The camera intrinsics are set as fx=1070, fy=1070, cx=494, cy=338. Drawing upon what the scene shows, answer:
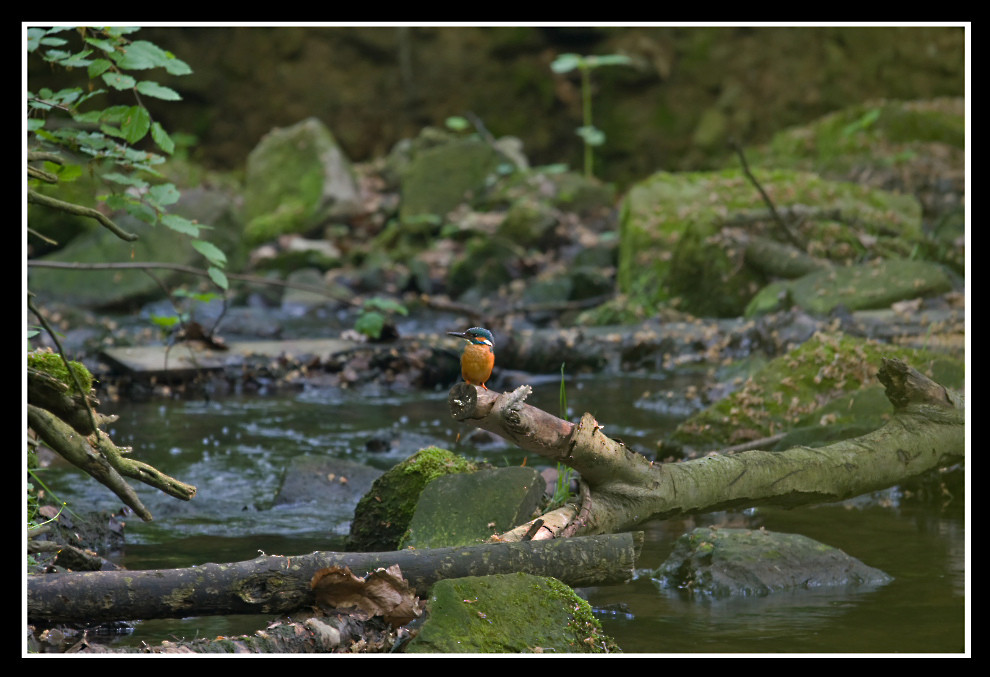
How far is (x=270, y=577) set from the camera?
121 inches

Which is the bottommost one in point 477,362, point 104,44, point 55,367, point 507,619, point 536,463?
point 536,463

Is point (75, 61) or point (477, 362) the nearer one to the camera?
point (477, 362)

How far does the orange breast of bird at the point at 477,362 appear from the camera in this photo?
306cm

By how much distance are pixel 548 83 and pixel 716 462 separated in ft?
44.6

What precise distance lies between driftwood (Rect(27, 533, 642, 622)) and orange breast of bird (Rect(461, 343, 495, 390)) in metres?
0.53

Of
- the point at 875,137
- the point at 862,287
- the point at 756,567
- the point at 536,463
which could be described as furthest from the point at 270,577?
the point at 875,137

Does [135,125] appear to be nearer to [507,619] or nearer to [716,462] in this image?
[507,619]

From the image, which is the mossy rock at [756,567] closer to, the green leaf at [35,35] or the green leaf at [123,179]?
the green leaf at [123,179]

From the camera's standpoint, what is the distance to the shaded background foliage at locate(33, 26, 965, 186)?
15.7 meters

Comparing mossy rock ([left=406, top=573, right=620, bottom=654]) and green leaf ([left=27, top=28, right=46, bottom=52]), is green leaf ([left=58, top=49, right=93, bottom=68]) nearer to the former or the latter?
green leaf ([left=27, top=28, right=46, bottom=52])

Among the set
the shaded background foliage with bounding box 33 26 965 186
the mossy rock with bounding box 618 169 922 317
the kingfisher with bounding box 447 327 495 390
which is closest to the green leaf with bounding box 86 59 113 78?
the kingfisher with bounding box 447 327 495 390

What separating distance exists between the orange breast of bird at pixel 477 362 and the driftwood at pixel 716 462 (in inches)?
2.9

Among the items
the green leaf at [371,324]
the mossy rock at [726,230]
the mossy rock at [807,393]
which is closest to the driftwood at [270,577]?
the mossy rock at [807,393]

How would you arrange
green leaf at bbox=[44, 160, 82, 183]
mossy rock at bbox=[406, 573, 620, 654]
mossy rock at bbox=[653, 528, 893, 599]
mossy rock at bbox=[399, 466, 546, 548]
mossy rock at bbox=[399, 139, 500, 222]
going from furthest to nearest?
mossy rock at bbox=[399, 139, 500, 222], green leaf at bbox=[44, 160, 82, 183], mossy rock at bbox=[653, 528, 893, 599], mossy rock at bbox=[399, 466, 546, 548], mossy rock at bbox=[406, 573, 620, 654]
